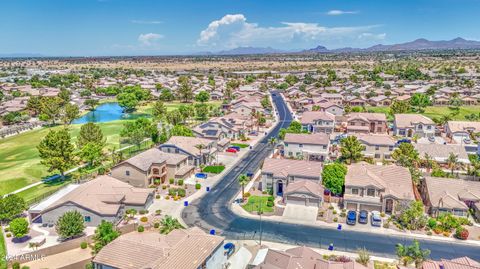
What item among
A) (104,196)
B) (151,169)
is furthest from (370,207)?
(104,196)

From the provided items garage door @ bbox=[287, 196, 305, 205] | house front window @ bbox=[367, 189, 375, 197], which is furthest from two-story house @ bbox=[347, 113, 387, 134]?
garage door @ bbox=[287, 196, 305, 205]

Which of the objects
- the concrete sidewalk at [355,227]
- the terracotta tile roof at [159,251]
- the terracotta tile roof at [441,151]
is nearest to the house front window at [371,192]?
the concrete sidewalk at [355,227]

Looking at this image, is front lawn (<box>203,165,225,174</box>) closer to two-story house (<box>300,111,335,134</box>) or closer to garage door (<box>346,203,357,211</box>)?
garage door (<box>346,203,357,211</box>)

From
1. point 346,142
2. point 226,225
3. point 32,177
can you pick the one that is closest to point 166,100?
point 32,177

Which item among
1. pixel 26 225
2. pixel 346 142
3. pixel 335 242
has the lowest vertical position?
pixel 335 242

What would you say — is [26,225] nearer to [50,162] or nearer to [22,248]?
[22,248]

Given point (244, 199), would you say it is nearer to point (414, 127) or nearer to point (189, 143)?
point (189, 143)

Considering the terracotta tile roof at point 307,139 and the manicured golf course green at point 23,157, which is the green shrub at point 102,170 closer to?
the manicured golf course green at point 23,157
